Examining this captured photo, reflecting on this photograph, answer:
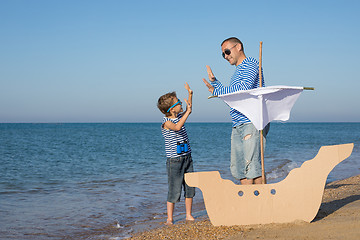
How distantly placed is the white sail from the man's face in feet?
1.74

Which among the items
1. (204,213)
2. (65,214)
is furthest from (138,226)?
(65,214)

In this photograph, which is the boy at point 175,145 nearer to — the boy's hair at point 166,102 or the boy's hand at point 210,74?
the boy's hair at point 166,102

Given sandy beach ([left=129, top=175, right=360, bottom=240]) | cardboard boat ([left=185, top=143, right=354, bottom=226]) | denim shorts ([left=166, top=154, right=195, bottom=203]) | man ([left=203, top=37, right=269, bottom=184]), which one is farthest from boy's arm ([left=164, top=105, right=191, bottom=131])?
sandy beach ([left=129, top=175, right=360, bottom=240])

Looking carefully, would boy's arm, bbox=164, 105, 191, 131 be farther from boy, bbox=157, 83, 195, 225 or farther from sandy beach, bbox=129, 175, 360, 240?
sandy beach, bbox=129, 175, 360, 240

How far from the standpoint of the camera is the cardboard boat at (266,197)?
12.7ft

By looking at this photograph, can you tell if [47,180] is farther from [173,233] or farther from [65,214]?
[173,233]

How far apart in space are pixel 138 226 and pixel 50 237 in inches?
53.0

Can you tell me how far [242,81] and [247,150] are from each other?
30.9 inches

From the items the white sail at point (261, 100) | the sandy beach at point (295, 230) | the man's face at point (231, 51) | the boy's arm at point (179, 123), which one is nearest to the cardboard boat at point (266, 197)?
the sandy beach at point (295, 230)

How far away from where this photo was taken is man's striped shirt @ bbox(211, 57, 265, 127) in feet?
12.8

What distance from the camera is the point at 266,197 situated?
3.88 meters

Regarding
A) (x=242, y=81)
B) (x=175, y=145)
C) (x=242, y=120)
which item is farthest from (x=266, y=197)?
(x=175, y=145)

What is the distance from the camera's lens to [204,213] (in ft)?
19.8

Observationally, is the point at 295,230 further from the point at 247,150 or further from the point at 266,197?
the point at 247,150
